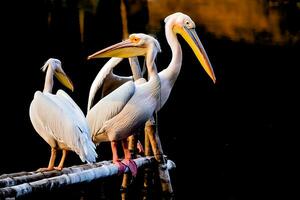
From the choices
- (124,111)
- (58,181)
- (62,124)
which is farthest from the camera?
(124,111)

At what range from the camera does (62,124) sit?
142 inches

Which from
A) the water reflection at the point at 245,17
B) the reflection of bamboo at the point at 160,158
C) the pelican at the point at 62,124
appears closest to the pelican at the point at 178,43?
the reflection of bamboo at the point at 160,158

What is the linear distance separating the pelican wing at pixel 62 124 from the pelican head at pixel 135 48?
0.49 metres

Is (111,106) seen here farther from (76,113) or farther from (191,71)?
(191,71)

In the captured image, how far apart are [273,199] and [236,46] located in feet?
12.1

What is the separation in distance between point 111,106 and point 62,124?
37cm

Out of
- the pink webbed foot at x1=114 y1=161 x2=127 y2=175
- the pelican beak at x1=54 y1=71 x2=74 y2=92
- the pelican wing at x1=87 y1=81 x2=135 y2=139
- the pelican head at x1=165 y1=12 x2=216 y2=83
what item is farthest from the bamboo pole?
the pelican head at x1=165 y1=12 x2=216 y2=83

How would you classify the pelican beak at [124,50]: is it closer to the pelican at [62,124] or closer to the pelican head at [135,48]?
the pelican head at [135,48]

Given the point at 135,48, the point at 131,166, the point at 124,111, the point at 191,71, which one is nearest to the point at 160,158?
the point at 131,166

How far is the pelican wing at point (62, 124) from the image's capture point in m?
3.49

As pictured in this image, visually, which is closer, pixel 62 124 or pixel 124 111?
pixel 62 124

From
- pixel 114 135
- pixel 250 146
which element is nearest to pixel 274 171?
pixel 250 146

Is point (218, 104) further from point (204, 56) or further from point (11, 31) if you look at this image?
point (204, 56)

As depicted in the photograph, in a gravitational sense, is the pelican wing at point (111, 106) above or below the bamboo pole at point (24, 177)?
above
